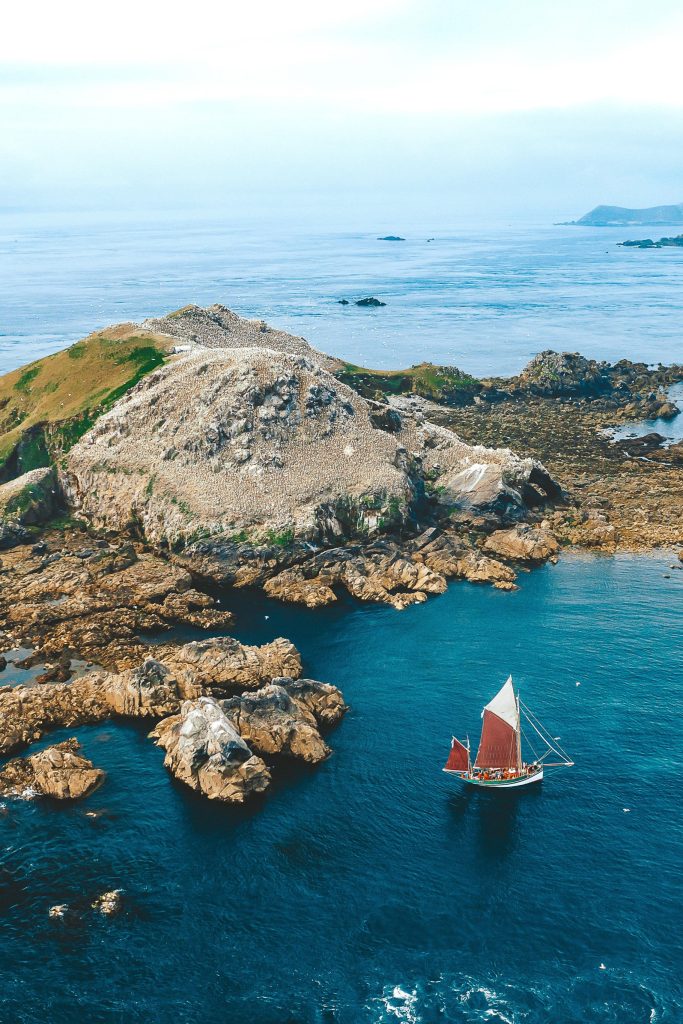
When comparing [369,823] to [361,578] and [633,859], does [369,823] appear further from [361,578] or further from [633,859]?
[361,578]

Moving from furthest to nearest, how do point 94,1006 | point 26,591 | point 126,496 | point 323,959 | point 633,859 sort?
1. point 126,496
2. point 26,591
3. point 633,859
4. point 323,959
5. point 94,1006

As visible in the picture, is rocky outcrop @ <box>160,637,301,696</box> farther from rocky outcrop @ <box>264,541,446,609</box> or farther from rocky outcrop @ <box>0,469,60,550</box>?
rocky outcrop @ <box>0,469,60,550</box>

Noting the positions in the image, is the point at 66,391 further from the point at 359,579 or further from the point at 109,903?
the point at 109,903

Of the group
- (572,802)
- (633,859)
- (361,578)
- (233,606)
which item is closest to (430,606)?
(361,578)

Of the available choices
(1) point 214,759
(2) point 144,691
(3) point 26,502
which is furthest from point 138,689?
(3) point 26,502

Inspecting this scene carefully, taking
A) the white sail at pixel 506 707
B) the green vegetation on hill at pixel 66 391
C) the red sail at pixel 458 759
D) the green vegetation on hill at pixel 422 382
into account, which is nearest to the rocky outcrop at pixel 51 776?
the red sail at pixel 458 759
